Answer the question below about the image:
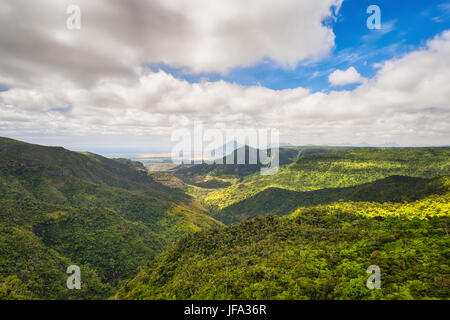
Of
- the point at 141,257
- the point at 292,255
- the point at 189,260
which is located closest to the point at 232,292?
the point at 292,255

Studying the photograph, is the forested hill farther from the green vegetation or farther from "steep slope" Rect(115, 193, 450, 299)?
"steep slope" Rect(115, 193, 450, 299)

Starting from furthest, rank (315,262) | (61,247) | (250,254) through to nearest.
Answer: (61,247) < (250,254) < (315,262)

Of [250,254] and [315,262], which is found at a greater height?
[315,262]

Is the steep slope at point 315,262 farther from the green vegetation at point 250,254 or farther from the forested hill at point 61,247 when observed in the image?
the forested hill at point 61,247

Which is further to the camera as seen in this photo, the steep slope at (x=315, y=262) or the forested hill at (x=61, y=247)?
the forested hill at (x=61, y=247)

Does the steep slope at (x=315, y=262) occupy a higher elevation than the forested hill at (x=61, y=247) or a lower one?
higher

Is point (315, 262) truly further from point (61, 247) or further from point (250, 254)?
point (61, 247)

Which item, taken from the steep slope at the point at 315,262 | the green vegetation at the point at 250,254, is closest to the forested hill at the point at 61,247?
the green vegetation at the point at 250,254

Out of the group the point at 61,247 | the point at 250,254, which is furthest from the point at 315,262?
the point at 61,247
